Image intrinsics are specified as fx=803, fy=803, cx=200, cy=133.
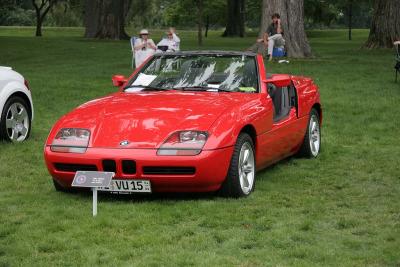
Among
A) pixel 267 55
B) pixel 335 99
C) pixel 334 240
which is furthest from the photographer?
pixel 267 55

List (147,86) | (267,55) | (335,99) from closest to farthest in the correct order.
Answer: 1. (147,86)
2. (335,99)
3. (267,55)

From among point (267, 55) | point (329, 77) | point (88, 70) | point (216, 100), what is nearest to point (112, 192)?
point (216, 100)

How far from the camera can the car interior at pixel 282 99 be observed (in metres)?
8.71

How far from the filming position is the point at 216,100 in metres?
7.68

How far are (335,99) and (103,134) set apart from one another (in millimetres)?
8904

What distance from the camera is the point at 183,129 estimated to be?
22.7 feet

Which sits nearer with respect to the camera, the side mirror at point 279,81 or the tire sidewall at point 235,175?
the tire sidewall at point 235,175

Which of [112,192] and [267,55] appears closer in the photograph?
[112,192]

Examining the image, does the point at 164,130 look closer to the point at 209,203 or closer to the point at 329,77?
the point at 209,203

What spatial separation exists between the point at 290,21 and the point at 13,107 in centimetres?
1464

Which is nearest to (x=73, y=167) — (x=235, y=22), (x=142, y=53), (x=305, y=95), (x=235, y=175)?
(x=235, y=175)

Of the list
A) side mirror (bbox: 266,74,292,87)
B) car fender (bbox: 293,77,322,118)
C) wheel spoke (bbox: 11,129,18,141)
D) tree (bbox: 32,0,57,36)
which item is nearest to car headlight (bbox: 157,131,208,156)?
side mirror (bbox: 266,74,292,87)

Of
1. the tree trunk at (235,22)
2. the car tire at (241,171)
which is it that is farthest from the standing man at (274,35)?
the tree trunk at (235,22)

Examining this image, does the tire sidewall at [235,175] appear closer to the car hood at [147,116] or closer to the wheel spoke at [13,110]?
the car hood at [147,116]
